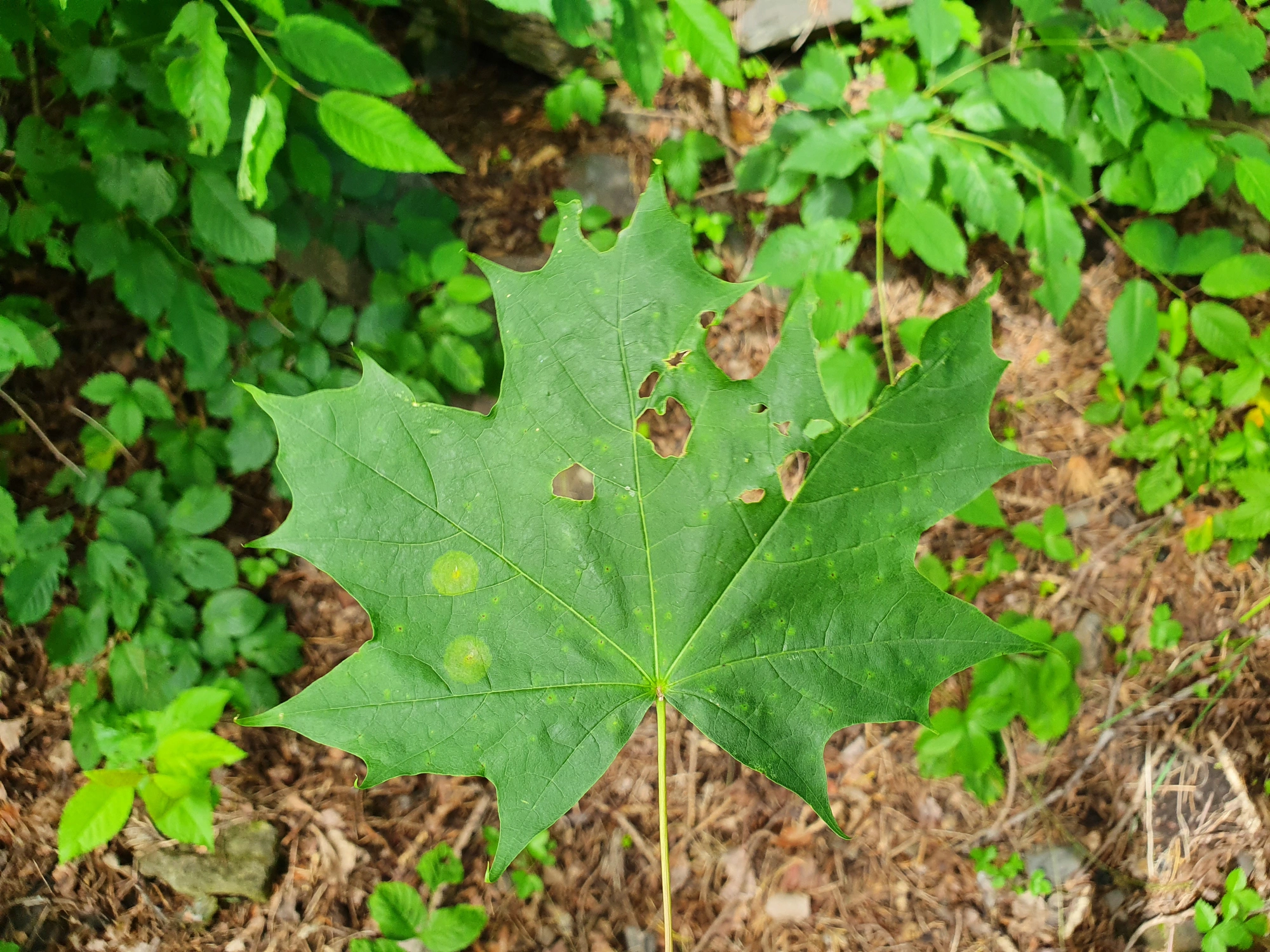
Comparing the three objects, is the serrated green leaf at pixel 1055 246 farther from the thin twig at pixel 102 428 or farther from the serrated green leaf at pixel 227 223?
the thin twig at pixel 102 428

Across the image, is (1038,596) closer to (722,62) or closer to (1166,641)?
(1166,641)

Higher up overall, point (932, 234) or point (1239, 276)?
point (932, 234)

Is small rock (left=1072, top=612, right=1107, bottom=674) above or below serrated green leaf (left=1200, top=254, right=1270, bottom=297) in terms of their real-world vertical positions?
below

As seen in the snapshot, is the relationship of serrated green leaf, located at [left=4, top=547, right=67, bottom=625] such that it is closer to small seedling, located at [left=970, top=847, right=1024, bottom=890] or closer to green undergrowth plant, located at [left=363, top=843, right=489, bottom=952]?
green undergrowth plant, located at [left=363, top=843, right=489, bottom=952]

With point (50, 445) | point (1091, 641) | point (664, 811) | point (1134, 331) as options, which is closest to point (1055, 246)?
point (1134, 331)

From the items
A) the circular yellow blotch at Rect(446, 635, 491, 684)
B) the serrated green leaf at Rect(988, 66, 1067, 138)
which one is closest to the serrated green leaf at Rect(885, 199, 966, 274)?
the serrated green leaf at Rect(988, 66, 1067, 138)

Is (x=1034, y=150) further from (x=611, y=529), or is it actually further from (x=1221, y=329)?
(x=611, y=529)
